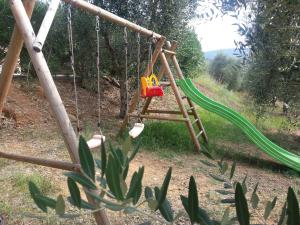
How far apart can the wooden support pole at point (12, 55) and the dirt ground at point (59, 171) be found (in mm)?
911

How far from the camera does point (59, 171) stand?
4.00 m

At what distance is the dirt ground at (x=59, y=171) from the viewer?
10.5 ft

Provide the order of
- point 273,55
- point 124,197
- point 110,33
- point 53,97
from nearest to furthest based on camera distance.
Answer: point 124,197 → point 53,97 → point 273,55 → point 110,33

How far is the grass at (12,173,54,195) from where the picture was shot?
3.42m

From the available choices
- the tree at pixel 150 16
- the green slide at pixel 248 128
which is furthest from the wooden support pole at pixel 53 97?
the tree at pixel 150 16

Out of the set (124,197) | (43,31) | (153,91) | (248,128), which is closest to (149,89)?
(153,91)

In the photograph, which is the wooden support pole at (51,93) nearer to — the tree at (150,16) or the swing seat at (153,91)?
the swing seat at (153,91)

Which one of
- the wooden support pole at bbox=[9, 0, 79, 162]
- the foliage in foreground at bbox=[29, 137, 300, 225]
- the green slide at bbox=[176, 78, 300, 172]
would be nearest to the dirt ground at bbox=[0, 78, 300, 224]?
the green slide at bbox=[176, 78, 300, 172]

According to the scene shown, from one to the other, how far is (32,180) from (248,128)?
2886 mm

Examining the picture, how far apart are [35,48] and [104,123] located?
4608mm

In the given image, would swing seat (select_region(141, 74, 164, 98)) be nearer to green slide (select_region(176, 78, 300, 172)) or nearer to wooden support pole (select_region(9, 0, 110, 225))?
green slide (select_region(176, 78, 300, 172))

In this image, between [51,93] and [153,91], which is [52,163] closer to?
[51,93]

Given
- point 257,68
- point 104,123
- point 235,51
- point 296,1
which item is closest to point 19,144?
point 104,123

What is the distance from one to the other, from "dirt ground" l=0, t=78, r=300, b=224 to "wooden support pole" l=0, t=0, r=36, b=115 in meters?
0.91
